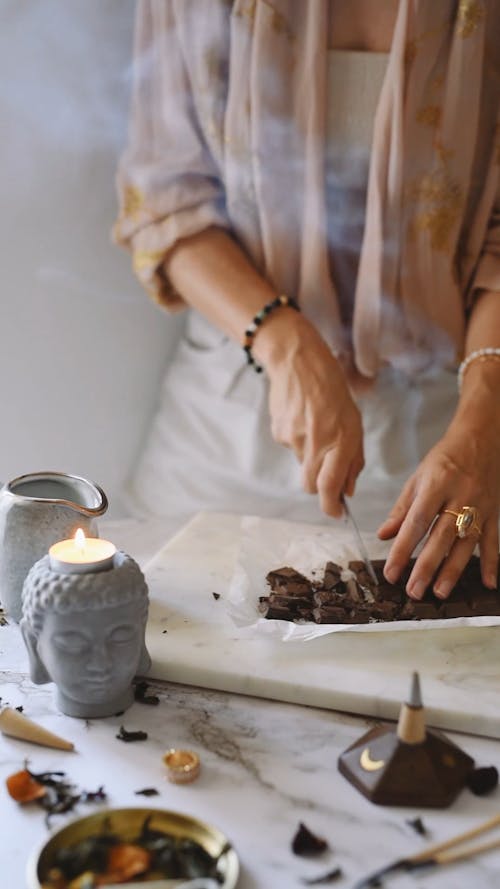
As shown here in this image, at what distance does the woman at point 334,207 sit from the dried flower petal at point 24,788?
0.63m

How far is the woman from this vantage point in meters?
1.43

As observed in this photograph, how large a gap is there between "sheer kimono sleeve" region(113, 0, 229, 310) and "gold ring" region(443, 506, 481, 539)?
66cm

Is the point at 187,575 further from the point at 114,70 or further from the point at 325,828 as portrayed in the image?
the point at 114,70

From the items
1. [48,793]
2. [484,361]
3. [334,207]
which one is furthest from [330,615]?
[334,207]

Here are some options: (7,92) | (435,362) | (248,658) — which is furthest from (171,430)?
(248,658)

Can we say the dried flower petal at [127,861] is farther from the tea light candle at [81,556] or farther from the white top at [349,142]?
the white top at [349,142]

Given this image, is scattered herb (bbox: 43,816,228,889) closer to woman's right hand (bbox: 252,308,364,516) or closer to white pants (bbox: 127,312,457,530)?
woman's right hand (bbox: 252,308,364,516)

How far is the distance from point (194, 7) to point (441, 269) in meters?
0.60

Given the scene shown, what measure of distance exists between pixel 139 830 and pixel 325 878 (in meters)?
0.16

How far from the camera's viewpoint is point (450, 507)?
126 cm

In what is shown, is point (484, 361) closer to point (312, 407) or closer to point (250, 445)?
point (312, 407)

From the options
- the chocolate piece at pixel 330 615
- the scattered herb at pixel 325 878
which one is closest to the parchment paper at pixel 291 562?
the chocolate piece at pixel 330 615

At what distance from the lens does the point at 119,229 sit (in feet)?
5.40

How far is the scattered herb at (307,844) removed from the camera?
778 millimetres
